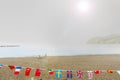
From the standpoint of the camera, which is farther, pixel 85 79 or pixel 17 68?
pixel 85 79

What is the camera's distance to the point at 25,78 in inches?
848

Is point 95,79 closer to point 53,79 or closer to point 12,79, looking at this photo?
point 53,79

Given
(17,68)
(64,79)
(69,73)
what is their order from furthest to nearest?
(64,79), (69,73), (17,68)

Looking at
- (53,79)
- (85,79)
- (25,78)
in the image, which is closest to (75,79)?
(85,79)

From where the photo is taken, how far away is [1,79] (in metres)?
21.2

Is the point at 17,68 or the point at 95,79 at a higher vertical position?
the point at 17,68

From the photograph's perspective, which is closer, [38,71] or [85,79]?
[38,71]

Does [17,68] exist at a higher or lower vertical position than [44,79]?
higher

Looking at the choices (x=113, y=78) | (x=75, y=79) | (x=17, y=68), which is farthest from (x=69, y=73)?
(x=113, y=78)

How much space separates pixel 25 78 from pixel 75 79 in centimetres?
635

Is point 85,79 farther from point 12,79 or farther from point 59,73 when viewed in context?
point 12,79

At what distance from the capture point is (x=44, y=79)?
21.1 m

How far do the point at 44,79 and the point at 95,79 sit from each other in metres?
6.38

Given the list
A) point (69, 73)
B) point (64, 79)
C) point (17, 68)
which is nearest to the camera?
point (17, 68)
